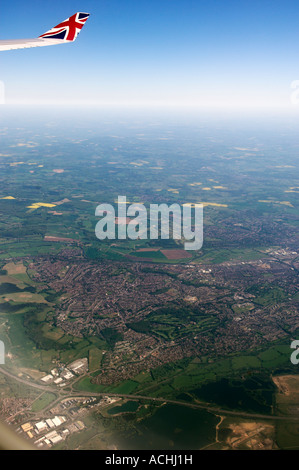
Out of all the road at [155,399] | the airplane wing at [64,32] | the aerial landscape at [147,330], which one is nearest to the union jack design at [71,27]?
the airplane wing at [64,32]

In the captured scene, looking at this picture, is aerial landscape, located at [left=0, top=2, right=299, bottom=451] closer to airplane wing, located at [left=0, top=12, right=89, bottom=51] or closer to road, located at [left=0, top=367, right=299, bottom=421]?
road, located at [left=0, top=367, right=299, bottom=421]

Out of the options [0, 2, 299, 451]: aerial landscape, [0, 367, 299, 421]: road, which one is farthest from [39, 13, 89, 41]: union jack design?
[0, 367, 299, 421]: road

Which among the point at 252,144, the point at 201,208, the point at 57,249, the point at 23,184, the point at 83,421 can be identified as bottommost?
the point at 83,421

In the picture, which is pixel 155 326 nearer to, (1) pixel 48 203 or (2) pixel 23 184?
(1) pixel 48 203

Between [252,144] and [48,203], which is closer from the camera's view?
[48,203]

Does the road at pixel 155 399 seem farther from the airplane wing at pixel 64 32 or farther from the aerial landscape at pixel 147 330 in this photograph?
the airplane wing at pixel 64 32

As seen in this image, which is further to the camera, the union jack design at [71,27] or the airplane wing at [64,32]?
the union jack design at [71,27]
